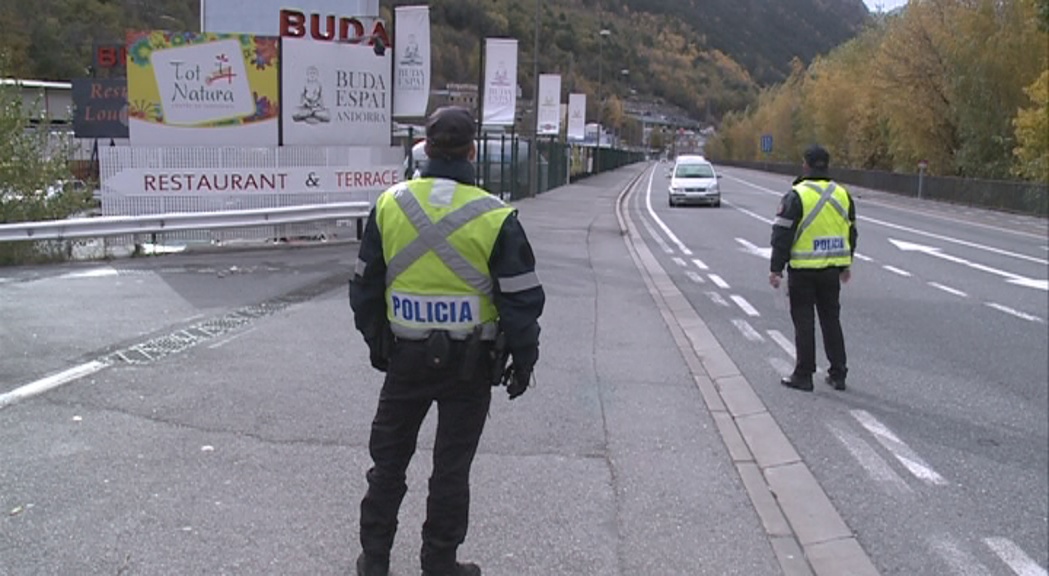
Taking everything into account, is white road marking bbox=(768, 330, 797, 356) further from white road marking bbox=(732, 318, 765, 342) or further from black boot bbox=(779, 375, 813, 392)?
black boot bbox=(779, 375, 813, 392)

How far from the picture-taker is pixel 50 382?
6.55 m

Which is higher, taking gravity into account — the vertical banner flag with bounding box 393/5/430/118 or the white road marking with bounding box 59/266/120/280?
the vertical banner flag with bounding box 393/5/430/118

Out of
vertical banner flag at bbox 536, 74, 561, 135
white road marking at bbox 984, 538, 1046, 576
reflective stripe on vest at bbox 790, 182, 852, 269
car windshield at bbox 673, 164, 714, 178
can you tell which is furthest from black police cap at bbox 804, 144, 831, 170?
vertical banner flag at bbox 536, 74, 561, 135

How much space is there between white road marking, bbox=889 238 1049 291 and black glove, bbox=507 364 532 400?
530 inches

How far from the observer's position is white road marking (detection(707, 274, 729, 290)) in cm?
1346

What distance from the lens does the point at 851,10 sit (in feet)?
570

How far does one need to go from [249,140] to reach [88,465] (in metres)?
12.0

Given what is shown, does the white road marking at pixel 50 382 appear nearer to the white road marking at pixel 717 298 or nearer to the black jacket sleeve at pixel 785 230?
the black jacket sleeve at pixel 785 230

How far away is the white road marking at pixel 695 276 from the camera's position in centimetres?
1394

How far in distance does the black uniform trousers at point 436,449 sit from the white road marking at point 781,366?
5.04 meters

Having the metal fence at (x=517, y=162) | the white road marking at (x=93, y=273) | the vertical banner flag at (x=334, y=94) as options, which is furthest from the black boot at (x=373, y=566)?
the vertical banner flag at (x=334, y=94)

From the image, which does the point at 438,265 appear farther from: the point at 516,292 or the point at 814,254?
the point at 814,254

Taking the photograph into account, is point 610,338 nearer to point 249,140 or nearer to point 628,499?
point 628,499

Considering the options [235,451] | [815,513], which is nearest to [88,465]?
[235,451]
